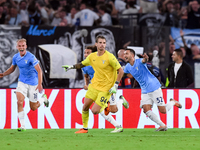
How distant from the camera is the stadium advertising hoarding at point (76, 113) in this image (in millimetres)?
11367

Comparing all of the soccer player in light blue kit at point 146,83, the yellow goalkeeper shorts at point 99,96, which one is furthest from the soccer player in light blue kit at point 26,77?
the soccer player in light blue kit at point 146,83

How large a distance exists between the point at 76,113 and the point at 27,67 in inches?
90.5

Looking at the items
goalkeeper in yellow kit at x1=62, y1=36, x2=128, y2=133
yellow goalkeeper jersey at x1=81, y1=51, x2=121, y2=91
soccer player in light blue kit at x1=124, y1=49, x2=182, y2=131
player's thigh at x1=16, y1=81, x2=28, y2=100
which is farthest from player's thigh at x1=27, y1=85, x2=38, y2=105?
soccer player in light blue kit at x1=124, y1=49, x2=182, y2=131

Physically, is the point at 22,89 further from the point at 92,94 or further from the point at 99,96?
the point at 99,96

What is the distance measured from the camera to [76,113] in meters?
11.5

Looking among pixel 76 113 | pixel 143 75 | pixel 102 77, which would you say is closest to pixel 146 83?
pixel 143 75

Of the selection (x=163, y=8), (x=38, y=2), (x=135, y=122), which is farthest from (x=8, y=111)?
(x=163, y=8)

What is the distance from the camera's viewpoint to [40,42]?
13.7m

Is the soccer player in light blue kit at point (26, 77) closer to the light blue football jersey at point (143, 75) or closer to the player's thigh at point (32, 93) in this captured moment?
the player's thigh at point (32, 93)

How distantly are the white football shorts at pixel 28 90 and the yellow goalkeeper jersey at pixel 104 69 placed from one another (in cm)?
189

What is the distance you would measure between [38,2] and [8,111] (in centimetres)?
550

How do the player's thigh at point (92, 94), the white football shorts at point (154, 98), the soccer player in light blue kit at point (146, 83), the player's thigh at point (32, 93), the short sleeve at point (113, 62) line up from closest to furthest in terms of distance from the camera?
the short sleeve at point (113, 62) → the player's thigh at point (92, 94) → the soccer player in light blue kit at point (146, 83) → the white football shorts at point (154, 98) → the player's thigh at point (32, 93)

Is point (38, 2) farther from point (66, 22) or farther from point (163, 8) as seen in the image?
point (163, 8)

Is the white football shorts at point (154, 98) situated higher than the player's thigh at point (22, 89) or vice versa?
the player's thigh at point (22, 89)
